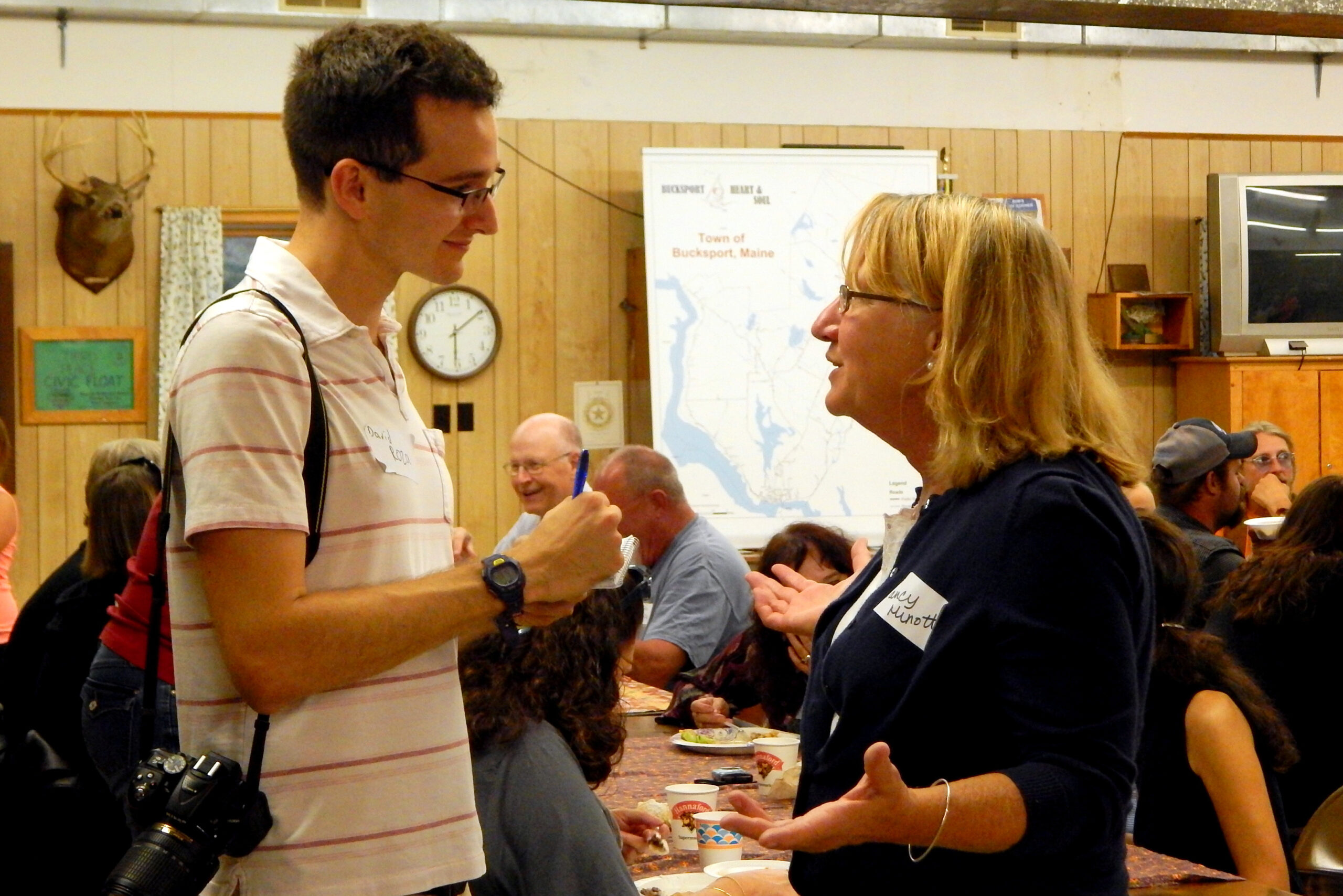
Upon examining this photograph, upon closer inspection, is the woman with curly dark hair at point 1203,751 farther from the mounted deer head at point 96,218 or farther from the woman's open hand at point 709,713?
the mounted deer head at point 96,218

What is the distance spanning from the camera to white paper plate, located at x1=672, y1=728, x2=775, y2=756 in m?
3.26

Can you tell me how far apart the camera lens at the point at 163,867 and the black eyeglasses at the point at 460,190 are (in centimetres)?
67

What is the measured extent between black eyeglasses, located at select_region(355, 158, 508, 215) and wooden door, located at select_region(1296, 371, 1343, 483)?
7283mm

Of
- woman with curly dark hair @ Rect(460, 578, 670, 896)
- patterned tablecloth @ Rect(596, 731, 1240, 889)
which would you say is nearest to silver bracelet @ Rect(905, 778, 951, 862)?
patterned tablecloth @ Rect(596, 731, 1240, 889)

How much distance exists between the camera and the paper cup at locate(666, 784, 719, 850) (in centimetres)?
247

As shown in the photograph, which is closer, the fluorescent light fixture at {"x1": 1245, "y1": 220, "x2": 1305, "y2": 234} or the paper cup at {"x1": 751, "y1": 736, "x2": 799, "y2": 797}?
the paper cup at {"x1": 751, "y1": 736, "x2": 799, "y2": 797}

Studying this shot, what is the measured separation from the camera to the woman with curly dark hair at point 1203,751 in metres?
2.60

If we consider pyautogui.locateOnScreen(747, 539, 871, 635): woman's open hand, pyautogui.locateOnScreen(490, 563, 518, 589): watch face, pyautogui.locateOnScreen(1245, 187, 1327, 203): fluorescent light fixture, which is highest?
pyautogui.locateOnScreen(1245, 187, 1327, 203): fluorescent light fixture

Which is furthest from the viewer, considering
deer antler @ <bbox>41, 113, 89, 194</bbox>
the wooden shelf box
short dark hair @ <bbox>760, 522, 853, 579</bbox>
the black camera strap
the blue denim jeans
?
the wooden shelf box

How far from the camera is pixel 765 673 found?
364cm

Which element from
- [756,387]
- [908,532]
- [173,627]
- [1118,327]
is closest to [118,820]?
[173,627]

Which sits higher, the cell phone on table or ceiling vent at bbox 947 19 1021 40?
ceiling vent at bbox 947 19 1021 40

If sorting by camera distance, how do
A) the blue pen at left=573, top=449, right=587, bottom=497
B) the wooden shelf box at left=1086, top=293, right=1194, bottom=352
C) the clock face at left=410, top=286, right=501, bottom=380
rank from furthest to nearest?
the wooden shelf box at left=1086, top=293, right=1194, bottom=352 → the clock face at left=410, top=286, right=501, bottom=380 → the blue pen at left=573, top=449, right=587, bottom=497

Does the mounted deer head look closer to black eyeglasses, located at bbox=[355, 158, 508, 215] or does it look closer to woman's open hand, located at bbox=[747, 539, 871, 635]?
woman's open hand, located at bbox=[747, 539, 871, 635]
